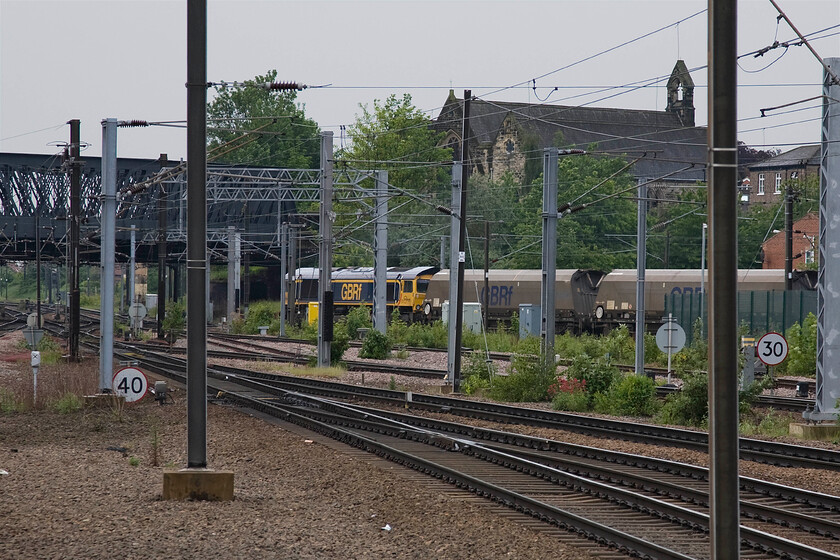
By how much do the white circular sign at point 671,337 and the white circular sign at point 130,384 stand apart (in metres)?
13.0

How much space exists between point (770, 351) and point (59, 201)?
2320 inches

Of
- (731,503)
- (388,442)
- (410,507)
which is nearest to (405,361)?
(388,442)

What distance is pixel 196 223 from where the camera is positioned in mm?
11812

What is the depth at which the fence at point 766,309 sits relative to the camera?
124ft

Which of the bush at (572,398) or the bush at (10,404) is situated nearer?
the bush at (10,404)

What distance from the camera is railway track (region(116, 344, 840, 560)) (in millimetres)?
10039

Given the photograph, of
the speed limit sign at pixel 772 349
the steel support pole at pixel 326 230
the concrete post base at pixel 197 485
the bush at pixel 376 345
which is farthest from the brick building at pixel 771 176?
the concrete post base at pixel 197 485

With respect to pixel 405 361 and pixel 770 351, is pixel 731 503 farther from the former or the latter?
pixel 405 361

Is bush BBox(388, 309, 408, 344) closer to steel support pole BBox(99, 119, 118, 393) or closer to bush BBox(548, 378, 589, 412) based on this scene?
bush BBox(548, 378, 589, 412)

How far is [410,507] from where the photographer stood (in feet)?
38.9

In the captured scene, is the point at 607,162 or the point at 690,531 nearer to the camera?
the point at 690,531

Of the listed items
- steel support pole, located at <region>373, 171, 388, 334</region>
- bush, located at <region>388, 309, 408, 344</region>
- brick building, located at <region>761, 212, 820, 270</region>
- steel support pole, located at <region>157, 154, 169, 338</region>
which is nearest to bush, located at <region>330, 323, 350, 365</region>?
steel support pole, located at <region>373, 171, 388, 334</region>

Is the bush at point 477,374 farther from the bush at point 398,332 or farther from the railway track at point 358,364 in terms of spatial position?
the bush at point 398,332

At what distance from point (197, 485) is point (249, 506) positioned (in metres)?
0.65
